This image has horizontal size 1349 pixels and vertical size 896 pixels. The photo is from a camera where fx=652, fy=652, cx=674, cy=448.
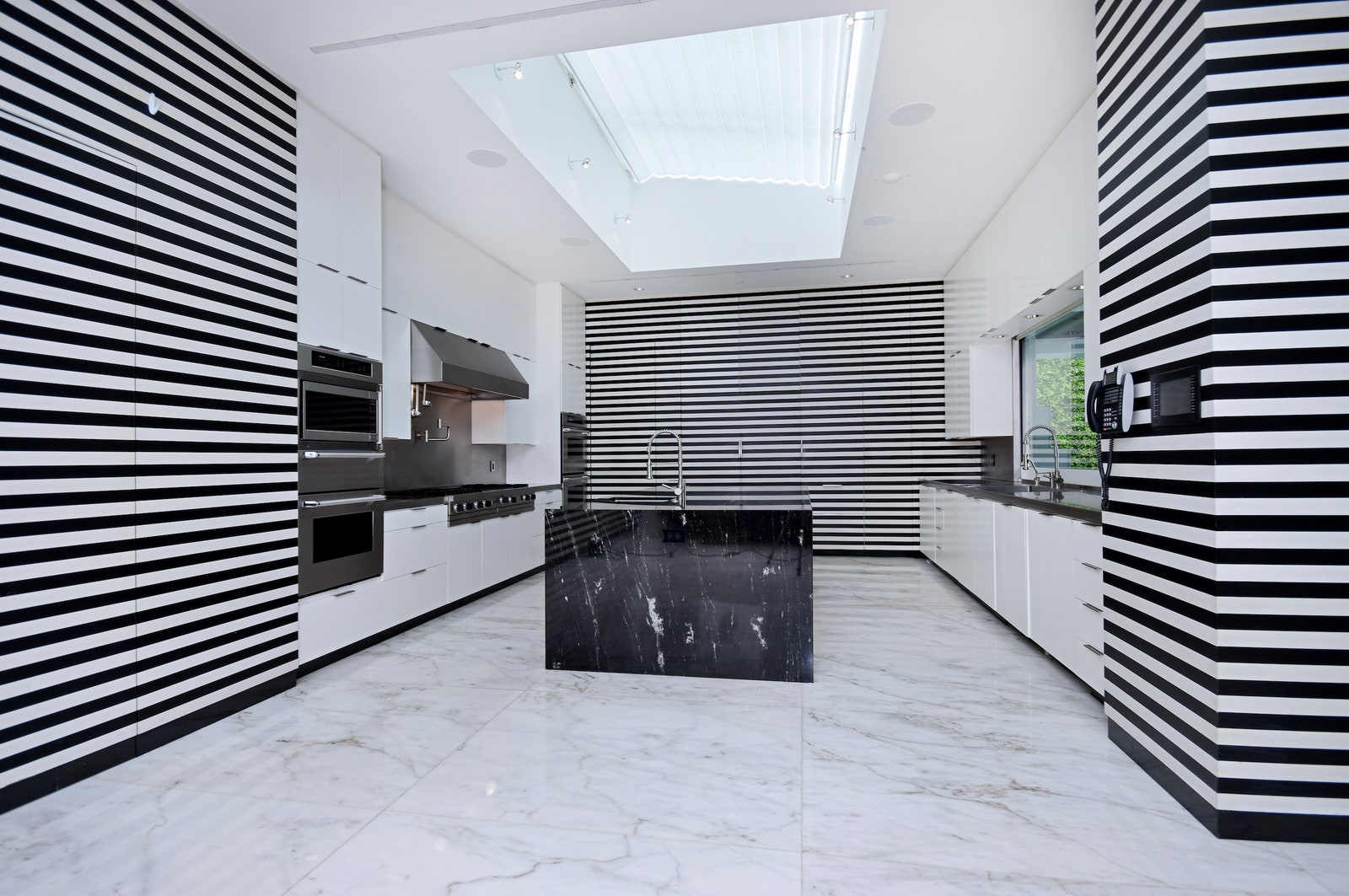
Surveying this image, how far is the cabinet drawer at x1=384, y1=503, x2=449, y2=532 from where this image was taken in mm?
3736

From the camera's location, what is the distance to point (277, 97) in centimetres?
302

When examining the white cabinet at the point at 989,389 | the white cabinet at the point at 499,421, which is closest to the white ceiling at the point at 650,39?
the white cabinet at the point at 989,389

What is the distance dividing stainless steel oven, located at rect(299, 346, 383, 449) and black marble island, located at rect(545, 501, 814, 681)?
47.8 inches

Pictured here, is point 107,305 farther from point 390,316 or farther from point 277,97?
point 390,316

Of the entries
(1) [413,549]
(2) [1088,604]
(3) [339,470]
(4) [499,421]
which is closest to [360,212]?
(3) [339,470]

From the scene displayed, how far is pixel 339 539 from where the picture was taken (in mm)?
3373

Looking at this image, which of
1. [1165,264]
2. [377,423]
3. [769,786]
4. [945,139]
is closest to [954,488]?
[945,139]

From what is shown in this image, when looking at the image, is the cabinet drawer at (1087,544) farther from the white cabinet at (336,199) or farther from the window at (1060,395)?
the white cabinet at (336,199)

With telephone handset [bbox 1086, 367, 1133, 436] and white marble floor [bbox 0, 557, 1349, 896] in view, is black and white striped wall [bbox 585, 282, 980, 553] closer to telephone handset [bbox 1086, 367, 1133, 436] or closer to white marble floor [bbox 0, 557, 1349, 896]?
white marble floor [bbox 0, 557, 1349, 896]

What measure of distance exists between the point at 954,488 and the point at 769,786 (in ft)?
11.9

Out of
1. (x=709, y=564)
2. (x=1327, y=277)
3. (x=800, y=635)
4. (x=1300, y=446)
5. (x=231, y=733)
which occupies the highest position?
(x=1327, y=277)

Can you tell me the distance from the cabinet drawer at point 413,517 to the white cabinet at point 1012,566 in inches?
137

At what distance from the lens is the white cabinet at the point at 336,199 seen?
3182 millimetres

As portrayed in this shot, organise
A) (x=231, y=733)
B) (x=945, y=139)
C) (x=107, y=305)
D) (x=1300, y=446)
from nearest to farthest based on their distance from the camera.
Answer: (x=1300, y=446), (x=107, y=305), (x=231, y=733), (x=945, y=139)
